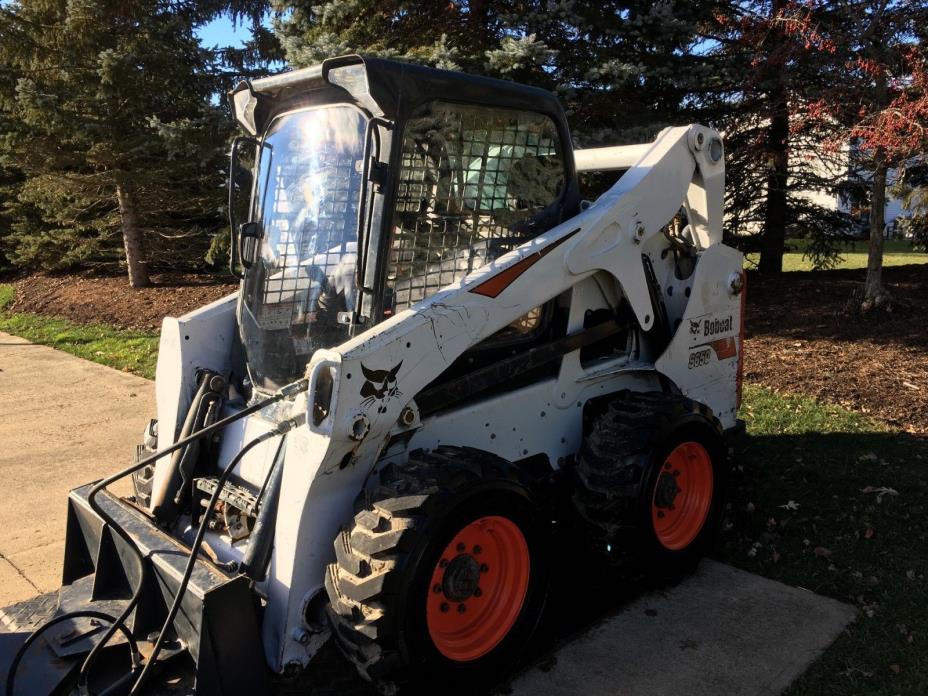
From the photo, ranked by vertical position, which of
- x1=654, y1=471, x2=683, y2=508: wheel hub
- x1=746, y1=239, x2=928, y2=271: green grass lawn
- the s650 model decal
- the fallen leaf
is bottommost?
the fallen leaf

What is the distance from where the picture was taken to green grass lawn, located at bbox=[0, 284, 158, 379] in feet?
30.8

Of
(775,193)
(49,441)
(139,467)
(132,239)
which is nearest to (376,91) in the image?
(139,467)

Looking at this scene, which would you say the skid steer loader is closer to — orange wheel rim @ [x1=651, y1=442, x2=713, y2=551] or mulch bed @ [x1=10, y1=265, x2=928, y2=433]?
orange wheel rim @ [x1=651, y1=442, x2=713, y2=551]

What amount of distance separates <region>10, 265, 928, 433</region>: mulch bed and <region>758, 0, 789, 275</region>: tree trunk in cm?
38

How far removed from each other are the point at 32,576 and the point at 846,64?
817 centimetres

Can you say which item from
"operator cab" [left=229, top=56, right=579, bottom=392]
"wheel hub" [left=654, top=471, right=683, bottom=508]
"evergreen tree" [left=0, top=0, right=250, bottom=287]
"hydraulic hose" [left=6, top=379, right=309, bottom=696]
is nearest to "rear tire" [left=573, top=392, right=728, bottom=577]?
"wheel hub" [left=654, top=471, right=683, bottom=508]

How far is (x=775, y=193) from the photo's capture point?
1140 cm

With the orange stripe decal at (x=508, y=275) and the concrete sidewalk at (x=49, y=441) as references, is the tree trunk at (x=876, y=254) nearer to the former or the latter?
the orange stripe decal at (x=508, y=275)

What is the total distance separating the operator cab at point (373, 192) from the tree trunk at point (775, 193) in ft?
23.0

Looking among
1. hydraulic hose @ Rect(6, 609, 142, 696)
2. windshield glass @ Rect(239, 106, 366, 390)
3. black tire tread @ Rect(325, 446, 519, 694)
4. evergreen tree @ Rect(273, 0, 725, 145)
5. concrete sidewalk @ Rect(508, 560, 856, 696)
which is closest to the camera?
black tire tread @ Rect(325, 446, 519, 694)

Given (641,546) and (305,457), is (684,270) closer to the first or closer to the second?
(641,546)

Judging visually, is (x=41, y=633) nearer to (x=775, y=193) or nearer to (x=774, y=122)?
(x=774, y=122)

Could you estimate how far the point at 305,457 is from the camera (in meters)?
2.85

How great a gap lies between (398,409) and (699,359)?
225 cm
